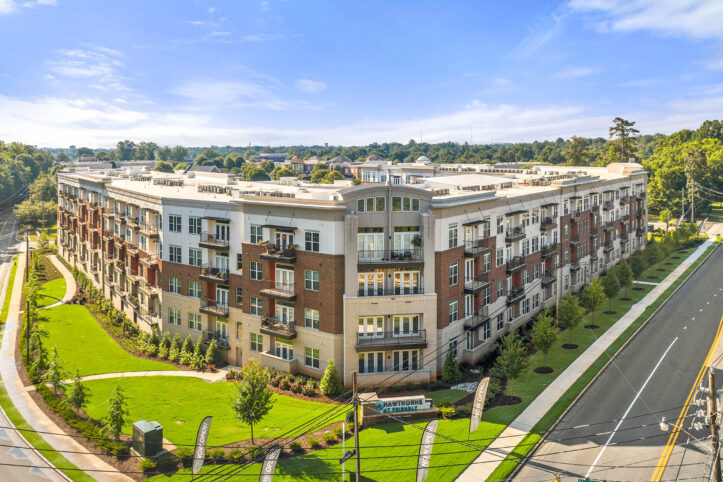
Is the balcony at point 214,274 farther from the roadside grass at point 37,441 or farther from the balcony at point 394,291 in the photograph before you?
the roadside grass at point 37,441

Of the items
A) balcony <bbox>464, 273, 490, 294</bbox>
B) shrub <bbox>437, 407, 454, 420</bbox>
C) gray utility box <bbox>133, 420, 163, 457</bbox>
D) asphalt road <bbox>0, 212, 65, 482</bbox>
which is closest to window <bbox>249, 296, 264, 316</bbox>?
gray utility box <bbox>133, 420, 163, 457</bbox>

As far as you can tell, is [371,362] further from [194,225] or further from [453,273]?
[194,225]

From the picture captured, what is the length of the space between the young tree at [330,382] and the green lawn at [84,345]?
17.0 metres

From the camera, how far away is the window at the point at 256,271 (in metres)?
49.9

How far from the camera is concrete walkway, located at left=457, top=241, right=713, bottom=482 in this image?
3369cm

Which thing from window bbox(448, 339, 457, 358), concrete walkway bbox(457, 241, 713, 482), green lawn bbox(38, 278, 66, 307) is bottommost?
concrete walkway bbox(457, 241, 713, 482)

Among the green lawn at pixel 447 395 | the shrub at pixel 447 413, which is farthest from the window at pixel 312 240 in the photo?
the shrub at pixel 447 413

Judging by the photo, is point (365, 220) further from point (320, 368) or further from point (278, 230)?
point (320, 368)

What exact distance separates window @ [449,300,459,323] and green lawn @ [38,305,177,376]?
26.6 metres

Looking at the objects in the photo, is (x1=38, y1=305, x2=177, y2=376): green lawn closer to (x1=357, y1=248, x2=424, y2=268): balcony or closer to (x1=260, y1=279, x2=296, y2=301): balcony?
(x1=260, y1=279, x2=296, y2=301): balcony

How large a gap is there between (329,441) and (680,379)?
30198 mm

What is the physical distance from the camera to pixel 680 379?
4588 centimetres

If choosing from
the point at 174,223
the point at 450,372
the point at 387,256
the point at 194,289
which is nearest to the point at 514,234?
the point at 387,256

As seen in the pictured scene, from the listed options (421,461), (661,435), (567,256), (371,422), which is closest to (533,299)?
(567,256)
